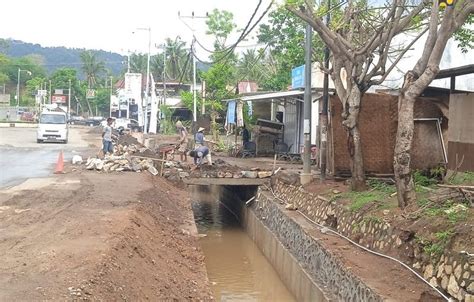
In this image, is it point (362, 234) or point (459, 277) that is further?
point (362, 234)

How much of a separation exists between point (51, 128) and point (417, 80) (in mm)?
30810

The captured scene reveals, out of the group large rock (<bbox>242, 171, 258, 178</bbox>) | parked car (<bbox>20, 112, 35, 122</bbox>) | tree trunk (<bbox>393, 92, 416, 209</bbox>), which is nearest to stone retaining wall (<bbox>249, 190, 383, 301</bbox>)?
large rock (<bbox>242, 171, 258, 178</bbox>)

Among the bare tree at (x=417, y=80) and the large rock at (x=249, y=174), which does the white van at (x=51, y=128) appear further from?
the bare tree at (x=417, y=80)

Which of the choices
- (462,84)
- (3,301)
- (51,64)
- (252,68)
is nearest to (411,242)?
(3,301)

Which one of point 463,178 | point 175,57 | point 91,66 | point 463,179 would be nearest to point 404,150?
point 463,179

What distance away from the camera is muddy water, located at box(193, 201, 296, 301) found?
14445 millimetres

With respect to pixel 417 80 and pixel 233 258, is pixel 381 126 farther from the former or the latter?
pixel 233 258

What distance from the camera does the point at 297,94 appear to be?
2341 centimetres

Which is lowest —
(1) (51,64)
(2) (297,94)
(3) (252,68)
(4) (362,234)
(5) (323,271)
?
(5) (323,271)

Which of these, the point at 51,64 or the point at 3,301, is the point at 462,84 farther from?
the point at 51,64

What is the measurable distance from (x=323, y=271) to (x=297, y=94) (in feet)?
42.5

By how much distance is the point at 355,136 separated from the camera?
13711mm

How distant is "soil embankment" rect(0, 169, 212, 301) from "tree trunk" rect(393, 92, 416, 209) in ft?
12.7

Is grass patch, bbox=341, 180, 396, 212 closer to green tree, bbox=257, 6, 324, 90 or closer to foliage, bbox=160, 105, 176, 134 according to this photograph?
green tree, bbox=257, 6, 324, 90
